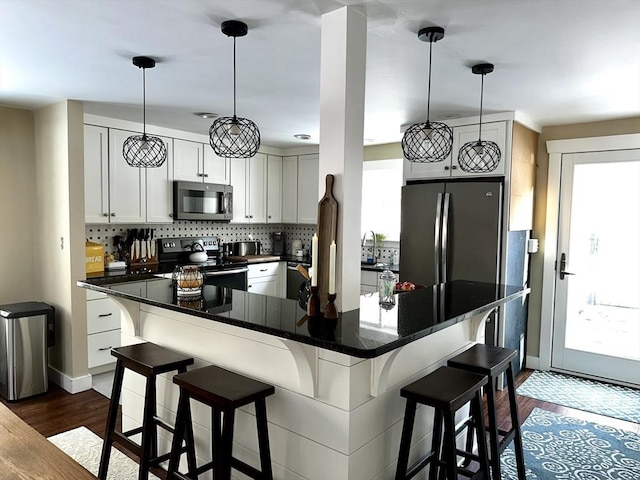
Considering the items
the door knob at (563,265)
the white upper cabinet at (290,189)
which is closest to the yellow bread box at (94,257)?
the white upper cabinet at (290,189)

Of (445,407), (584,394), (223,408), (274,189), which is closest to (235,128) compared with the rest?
(223,408)

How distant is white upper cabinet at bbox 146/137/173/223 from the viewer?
4.56 metres

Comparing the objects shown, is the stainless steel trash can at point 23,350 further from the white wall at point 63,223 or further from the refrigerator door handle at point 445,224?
the refrigerator door handle at point 445,224

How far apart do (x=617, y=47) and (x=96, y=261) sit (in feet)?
13.3

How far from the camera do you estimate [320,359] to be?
1.79m

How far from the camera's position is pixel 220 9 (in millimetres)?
1979

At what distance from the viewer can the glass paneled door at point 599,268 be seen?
404cm

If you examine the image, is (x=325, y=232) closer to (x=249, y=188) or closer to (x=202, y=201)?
(x=202, y=201)

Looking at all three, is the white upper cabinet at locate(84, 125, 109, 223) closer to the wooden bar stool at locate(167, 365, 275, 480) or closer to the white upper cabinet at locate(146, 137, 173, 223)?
the white upper cabinet at locate(146, 137, 173, 223)

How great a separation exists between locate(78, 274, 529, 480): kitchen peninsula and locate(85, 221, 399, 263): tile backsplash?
7.30ft

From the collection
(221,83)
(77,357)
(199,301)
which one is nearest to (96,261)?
(77,357)

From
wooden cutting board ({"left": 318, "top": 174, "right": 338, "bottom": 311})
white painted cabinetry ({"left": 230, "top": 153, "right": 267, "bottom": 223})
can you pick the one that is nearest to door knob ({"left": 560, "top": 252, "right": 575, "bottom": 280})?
wooden cutting board ({"left": 318, "top": 174, "right": 338, "bottom": 311})

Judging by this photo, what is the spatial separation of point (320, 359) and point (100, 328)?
9.41ft

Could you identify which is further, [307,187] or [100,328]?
[307,187]
